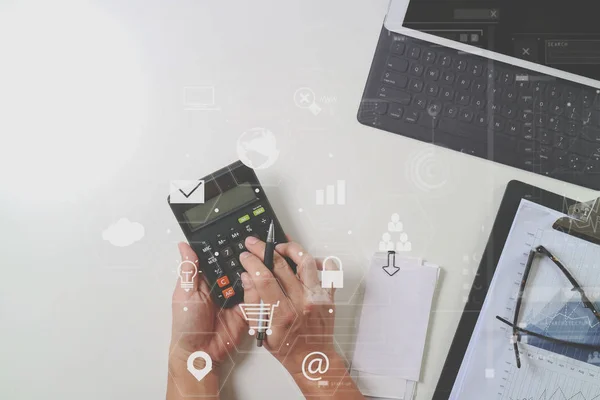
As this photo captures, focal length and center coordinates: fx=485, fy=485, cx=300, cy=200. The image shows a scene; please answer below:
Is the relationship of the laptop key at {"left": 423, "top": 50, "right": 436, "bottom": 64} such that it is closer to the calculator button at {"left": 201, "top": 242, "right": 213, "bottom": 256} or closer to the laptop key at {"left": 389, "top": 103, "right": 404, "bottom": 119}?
the laptop key at {"left": 389, "top": 103, "right": 404, "bottom": 119}

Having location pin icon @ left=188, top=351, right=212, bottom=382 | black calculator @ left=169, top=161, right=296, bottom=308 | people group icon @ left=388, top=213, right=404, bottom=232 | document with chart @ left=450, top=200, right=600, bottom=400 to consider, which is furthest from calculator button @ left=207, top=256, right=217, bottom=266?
document with chart @ left=450, top=200, right=600, bottom=400

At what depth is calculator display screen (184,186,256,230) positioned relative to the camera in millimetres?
546

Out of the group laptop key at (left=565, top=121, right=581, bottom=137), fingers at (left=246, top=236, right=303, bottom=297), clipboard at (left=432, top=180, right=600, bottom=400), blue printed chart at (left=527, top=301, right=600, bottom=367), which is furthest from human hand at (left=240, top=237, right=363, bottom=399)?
laptop key at (left=565, top=121, right=581, bottom=137)

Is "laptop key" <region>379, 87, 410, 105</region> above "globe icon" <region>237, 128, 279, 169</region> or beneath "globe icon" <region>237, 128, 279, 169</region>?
above

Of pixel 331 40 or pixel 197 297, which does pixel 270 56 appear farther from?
pixel 197 297

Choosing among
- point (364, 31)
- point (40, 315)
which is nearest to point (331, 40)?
point (364, 31)

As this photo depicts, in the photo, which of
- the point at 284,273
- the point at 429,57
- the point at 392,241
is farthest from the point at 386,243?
the point at 429,57

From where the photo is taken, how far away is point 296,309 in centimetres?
54

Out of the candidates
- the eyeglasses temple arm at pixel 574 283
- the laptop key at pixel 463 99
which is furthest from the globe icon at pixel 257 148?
the eyeglasses temple arm at pixel 574 283

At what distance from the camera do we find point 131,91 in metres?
0.58

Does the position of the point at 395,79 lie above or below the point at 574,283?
above

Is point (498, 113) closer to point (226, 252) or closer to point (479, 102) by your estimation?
point (479, 102)

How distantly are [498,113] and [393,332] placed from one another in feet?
0.93

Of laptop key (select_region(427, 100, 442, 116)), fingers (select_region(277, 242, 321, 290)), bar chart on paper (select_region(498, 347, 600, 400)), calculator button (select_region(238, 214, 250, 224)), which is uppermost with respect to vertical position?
laptop key (select_region(427, 100, 442, 116))
